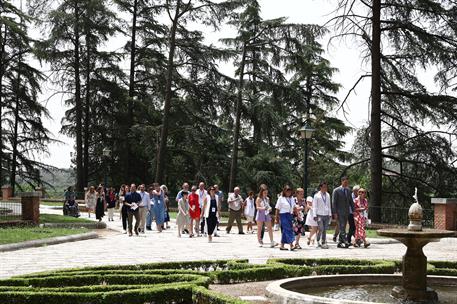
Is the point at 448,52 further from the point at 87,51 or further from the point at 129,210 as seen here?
the point at 87,51

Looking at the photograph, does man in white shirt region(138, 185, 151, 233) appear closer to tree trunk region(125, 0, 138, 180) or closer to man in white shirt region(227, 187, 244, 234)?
man in white shirt region(227, 187, 244, 234)

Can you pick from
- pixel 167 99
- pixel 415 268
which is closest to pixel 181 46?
pixel 167 99

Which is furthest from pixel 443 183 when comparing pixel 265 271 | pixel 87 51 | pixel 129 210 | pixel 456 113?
pixel 87 51

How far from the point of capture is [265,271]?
441 inches

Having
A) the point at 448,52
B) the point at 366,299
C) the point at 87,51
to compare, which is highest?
the point at 87,51

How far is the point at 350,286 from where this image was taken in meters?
10.4

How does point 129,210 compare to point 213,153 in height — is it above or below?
below

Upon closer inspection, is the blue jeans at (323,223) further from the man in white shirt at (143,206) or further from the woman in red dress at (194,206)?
the man in white shirt at (143,206)

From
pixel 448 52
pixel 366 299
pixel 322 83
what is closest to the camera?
pixel 366 299

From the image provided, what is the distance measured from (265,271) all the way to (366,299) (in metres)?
2.40

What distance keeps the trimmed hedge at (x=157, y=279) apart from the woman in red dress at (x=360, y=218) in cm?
556

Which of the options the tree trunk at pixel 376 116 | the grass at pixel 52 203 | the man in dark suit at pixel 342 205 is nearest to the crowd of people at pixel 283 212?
the man in dark suit at pixel 342 205

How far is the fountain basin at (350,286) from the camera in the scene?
9016 millimetres

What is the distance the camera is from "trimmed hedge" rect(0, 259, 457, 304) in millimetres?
8352
